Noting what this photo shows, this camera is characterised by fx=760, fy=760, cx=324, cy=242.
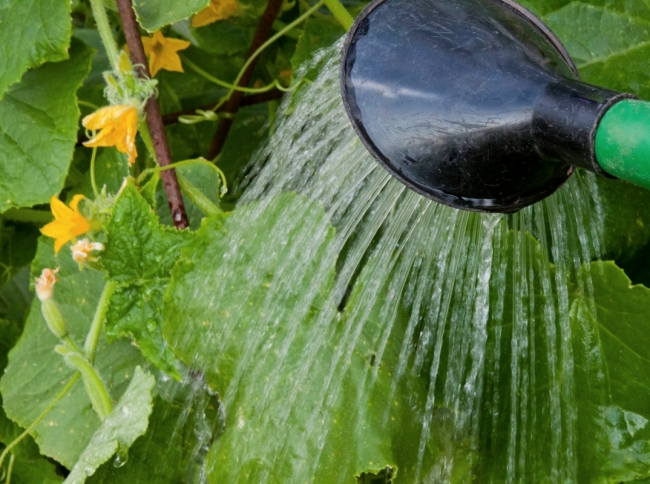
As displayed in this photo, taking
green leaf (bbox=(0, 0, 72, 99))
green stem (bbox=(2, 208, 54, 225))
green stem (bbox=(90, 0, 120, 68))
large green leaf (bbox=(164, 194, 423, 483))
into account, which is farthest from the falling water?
green stem (bbox=(2, 208, 54, 225))

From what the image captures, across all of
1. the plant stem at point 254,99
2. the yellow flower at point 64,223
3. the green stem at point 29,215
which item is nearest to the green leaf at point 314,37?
the plant stem at point 254,99

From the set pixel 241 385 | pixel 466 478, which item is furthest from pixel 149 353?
pixel 466 478

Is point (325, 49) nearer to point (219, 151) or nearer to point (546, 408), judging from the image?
point (219, 151)

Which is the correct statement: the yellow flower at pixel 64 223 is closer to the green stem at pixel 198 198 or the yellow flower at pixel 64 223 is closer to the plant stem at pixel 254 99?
the green stem at pixel 198 198

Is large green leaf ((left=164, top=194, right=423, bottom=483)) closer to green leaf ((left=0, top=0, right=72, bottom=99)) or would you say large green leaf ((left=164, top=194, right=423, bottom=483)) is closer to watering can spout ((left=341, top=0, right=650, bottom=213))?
watering can spout ((left=341, top=0, right=650, bottom=213))

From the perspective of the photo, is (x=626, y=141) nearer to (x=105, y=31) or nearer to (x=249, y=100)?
(x=105, y=31)

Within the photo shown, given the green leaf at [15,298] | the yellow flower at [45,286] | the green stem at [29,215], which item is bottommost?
the yellow flower at [45,286]
